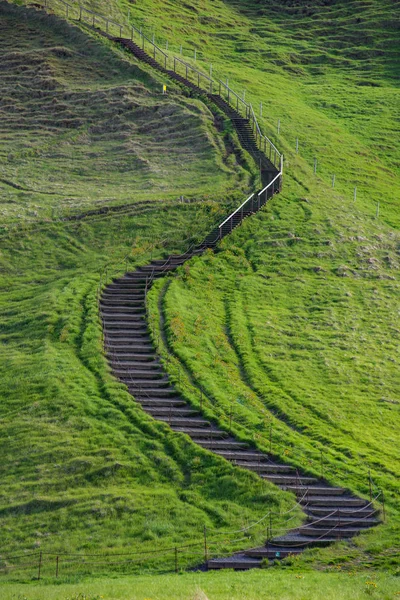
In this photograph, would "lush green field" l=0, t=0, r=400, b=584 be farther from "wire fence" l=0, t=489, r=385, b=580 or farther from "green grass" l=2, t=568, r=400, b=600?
"wire fence" l=0, t=489, r=385, b=580

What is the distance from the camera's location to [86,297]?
143 feet

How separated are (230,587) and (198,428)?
1042 cm

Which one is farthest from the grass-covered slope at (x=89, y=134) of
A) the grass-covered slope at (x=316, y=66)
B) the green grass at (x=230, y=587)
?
the green grass at (x=230, y=587)

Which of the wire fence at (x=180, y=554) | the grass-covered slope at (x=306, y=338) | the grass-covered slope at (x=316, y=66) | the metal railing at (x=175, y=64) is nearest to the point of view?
the wire fence at (x=180, y=554)

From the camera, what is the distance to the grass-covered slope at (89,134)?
60.5 meters

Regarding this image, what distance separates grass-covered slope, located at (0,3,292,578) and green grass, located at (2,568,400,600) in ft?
6.52

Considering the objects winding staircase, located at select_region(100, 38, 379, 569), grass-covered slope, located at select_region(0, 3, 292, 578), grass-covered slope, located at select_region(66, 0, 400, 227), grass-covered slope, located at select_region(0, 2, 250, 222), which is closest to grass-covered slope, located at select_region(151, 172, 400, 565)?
winding staircase, located at select_region(100, 38, 379, 569)

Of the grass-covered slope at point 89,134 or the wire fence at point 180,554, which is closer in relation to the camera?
the wire fence at point 180,554

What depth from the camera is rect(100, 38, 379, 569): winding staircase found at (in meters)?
27.1

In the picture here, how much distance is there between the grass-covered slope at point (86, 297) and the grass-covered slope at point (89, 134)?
163mm

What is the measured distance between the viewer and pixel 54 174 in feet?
212

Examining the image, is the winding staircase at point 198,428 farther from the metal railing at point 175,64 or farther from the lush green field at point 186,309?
the metal railing at point 175,64

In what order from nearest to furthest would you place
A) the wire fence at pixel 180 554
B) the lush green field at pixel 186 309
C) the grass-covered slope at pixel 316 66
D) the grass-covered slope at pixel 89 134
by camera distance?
1. the wire fence at pixel 180 554
2. the lush green field at pixel 186 309
3. the grass-covered slope at pixel 89 134
4. the grass-covered slope at pixel 316 66

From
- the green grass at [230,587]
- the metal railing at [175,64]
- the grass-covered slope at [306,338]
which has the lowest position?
the grass-covered slope at [306,338]
